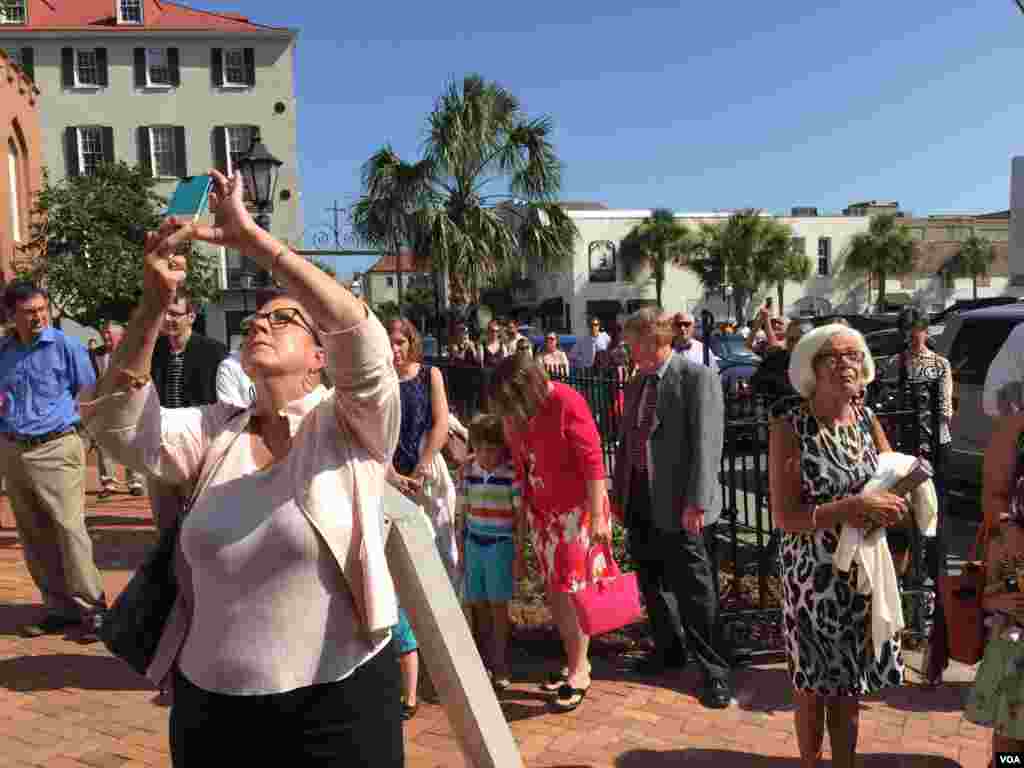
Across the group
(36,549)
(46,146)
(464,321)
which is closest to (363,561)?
(36,549)

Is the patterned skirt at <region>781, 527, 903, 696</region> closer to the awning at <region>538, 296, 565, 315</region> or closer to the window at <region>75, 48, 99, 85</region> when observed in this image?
the window at <region>75, 48, 99, 85</region>

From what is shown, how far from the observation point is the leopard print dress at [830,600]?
319 cm

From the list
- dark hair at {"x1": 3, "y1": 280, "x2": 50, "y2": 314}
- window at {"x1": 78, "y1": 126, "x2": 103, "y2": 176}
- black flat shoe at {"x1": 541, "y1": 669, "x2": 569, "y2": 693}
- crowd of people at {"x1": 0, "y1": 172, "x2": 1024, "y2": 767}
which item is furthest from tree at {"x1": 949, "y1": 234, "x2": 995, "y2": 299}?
dark hair at {"x1": 3, "y1": 280, "x2": 50, "y2": 314}

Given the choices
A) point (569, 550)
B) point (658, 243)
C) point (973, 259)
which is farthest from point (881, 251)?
point (569, 550)

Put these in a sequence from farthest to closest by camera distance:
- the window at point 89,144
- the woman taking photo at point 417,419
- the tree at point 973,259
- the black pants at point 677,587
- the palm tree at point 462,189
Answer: the tree at point 973,259 → the window at point 89,144 → the palm tree at point 462,189 → the woman taking photo at point 417,419 → the black pants at point 677,587

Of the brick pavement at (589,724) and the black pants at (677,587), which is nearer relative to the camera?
the brick pavement at (589,724)

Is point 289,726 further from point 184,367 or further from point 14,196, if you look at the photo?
point 14,196

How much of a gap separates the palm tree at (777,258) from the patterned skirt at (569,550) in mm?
47210

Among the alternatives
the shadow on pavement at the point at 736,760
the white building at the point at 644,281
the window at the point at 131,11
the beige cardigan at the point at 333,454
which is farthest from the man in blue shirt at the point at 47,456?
the white building at the point at 644,281

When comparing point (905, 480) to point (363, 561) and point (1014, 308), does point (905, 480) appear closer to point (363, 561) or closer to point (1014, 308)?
point (363, 561)

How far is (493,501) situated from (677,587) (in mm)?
1012

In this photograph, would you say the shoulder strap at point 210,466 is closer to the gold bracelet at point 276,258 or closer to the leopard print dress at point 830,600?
the gold bracelet at point 276,258

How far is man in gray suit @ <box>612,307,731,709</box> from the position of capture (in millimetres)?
4348

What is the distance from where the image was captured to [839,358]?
3197 millimetres
